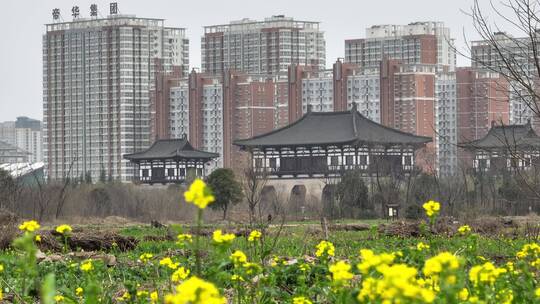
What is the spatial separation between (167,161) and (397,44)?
37.3 metres

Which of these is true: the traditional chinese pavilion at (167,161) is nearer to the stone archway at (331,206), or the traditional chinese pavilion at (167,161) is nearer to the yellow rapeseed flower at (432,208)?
the stone archway at (331,206)

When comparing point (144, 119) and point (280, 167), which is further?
point (144, 119)

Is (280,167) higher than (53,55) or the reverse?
the reverse

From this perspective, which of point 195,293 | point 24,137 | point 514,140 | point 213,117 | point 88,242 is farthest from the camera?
point 24,137

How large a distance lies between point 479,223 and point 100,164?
69813mm

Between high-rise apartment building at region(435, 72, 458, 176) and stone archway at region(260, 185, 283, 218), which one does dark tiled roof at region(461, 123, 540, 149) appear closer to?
stone archway at region(260, 185, 283, 218)

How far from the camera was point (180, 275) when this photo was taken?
13.5ft

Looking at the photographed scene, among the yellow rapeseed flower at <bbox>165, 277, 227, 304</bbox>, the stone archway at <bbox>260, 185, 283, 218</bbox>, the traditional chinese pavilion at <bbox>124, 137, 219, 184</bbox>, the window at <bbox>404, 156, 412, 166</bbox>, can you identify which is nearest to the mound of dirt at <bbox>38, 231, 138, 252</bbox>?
the yellow rapeseed flower at <bbox>165, 277, 227, 304</bbox>

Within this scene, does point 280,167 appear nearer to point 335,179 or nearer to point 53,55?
point 335,179

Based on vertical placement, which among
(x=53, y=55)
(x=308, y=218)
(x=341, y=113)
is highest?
(x=53, y=55)

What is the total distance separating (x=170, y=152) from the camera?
57.1m

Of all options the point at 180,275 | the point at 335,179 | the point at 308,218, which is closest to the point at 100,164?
the point at 335,179

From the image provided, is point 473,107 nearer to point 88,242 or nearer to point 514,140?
point 88,242

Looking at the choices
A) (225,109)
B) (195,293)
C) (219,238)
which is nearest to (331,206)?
(219,238)
